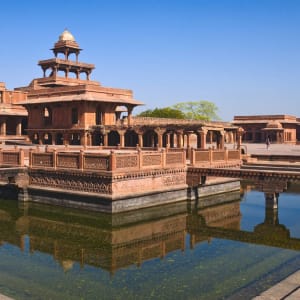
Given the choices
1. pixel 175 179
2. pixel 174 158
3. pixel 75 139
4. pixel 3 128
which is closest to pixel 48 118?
pixel 75 139

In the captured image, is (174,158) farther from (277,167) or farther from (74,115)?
(74,115)

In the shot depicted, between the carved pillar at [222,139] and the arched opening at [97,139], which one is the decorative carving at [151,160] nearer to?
the carved pillar at [222,139]

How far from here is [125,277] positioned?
1174cm

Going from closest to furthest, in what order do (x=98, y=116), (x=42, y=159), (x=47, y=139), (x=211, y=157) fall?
(x=42, y=159) < (x=211, y=157) < (x=98, y=116) < (x=47, y=139)

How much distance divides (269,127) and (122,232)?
51619mm

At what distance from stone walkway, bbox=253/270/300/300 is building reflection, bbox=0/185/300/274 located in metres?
4.92

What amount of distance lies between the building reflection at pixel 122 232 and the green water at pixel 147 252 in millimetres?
32

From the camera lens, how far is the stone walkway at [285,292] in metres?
8.26

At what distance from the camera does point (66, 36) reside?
181 ft

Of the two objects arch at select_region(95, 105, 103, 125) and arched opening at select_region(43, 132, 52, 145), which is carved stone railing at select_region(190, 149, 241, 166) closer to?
arch at select_region(95, 105, 103, 125)

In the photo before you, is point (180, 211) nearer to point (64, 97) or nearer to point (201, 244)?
point (201, 244)

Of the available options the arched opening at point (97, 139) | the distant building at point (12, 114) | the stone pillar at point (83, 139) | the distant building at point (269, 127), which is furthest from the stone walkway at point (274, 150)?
the distant building at point (12, 114)

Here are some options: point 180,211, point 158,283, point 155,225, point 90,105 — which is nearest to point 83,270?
point 158,283

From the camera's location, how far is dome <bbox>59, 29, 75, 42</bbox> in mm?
54938
